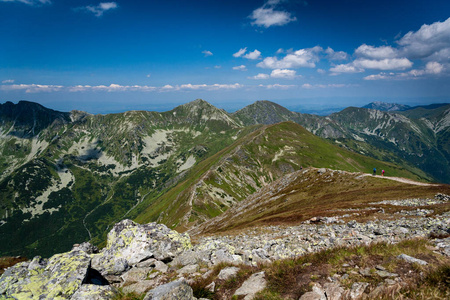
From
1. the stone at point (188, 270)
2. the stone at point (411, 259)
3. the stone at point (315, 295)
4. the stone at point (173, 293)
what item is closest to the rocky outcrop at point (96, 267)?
the stone at point (188, 270)

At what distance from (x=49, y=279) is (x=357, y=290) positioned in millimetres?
15623

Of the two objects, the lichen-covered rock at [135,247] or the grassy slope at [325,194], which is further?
the grassy slope at [325,194]

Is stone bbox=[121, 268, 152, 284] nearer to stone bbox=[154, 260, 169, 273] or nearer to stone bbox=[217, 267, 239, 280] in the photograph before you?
stone bbox=[154, 260, 169, 273]

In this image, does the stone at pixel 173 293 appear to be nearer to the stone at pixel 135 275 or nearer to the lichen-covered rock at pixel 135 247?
the stone at pixel 135 275

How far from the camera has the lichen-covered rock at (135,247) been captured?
1574 centimetres

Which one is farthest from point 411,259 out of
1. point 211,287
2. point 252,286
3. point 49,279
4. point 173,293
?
point 49,279

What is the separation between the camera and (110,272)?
47.4 feet

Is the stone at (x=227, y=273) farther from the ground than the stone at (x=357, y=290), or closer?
closer

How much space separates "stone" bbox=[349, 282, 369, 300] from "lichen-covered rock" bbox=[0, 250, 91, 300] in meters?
13.0

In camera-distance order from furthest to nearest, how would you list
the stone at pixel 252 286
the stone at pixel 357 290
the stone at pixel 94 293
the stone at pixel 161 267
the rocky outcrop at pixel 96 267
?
the stone at pixel 161 267
the rocky outcrop at pixel 96 267
the stone at pixel 94 293
the stone at pixel 252 286
the stone at pixel 357 290

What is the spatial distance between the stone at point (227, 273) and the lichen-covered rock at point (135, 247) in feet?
24.5

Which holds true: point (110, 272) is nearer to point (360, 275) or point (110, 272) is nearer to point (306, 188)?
point (360, 275)

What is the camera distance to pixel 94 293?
9688 millimetres

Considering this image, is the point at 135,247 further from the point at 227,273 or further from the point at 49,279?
the point at 227,273
